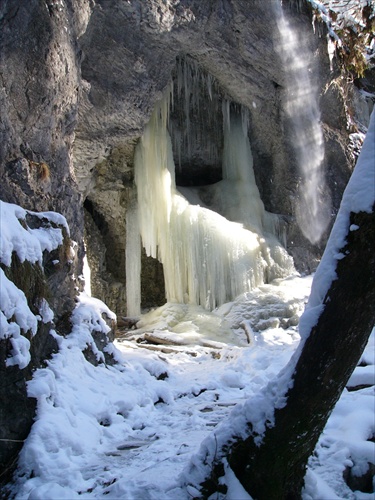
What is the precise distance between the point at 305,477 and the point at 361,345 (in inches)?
46.2

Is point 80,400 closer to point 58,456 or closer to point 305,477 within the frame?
point 58,456

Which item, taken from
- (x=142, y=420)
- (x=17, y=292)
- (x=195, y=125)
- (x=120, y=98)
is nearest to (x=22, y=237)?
(x=17, y=292)

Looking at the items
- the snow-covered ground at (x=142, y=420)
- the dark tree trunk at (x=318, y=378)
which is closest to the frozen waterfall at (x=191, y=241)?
the snow-covered ground at (x=142, y=420)

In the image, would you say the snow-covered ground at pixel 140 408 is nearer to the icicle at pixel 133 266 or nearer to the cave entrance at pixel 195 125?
the icicle at pixel 133 266

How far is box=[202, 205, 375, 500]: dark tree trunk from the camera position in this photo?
8.94 feet

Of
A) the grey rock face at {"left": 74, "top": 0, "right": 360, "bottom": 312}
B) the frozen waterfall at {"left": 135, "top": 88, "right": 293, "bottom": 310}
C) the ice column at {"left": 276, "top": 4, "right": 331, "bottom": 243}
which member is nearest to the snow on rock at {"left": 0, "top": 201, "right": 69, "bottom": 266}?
the grey rock face at {"left": 74, "top": 0, "right": 360, "bottom": 312}

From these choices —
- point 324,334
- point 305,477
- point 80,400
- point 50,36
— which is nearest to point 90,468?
point 80,400

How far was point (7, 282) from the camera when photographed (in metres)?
3.99

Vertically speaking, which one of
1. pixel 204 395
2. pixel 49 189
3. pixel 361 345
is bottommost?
pixel 204 395

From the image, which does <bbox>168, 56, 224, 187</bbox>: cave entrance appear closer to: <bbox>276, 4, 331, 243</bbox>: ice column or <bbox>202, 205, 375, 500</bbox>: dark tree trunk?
<bbox>276, 4, 331, 243</bbox>: ice column

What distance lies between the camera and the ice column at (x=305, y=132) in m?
11.7

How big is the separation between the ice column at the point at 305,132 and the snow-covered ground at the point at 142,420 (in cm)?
607

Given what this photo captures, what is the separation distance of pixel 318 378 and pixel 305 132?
10836 mm

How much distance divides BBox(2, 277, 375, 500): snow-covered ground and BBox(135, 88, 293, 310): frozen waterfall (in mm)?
3271
